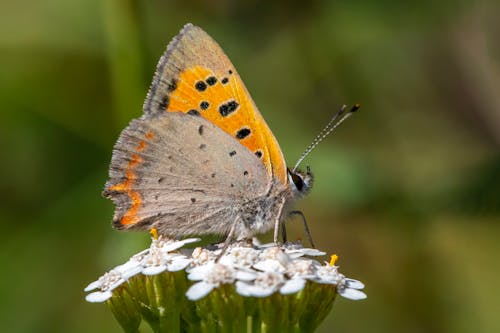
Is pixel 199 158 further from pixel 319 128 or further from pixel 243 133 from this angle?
pixel 319 128

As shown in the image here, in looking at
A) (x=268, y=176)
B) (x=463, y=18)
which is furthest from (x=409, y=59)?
(x=268, y=176)

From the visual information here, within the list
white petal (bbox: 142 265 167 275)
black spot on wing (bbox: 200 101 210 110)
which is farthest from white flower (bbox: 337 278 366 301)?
black spot on wing (bbox: 200 101 210 110)

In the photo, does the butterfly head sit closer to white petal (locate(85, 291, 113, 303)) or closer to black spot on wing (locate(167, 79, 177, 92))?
black spot on wing (locate(167, 79, 177, 92))

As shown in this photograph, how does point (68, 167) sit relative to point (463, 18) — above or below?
below

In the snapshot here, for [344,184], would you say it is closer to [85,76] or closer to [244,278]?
[244,278]

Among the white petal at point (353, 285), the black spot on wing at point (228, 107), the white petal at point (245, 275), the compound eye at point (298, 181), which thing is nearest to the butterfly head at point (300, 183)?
the compound eye at point (298, 181)

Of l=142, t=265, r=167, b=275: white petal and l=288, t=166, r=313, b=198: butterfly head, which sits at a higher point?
l=288, t=166, r=313, b=198: butterfly head
